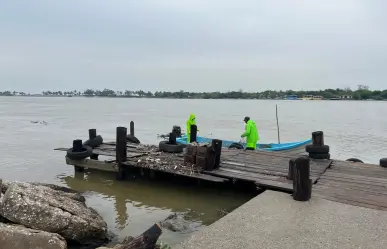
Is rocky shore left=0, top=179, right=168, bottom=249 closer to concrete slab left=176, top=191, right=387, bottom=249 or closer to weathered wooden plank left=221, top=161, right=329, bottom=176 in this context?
concrete slab left=176, top=191, right=387, bottom=249

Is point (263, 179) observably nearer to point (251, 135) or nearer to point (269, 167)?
point (269, 167)

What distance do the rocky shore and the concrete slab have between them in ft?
3.37

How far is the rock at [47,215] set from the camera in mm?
6340

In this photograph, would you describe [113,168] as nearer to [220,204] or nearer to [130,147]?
[130,147]

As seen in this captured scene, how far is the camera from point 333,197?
7.45 metres

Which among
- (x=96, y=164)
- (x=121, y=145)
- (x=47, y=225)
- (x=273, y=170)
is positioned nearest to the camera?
(x=47, y=225)

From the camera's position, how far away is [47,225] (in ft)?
20.9

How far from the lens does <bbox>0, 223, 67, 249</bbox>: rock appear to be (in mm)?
5395

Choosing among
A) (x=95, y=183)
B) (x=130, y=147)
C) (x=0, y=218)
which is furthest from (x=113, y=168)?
(x=0, y=218)

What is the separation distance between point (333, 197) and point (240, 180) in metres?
2.58

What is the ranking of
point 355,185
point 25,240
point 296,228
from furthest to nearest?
point 355,185, point 296,228, point 25,240

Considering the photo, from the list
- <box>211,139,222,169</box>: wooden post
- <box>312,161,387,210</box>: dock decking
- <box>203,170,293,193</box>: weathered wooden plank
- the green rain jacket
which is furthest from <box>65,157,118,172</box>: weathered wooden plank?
<box>312,161,387,210</box>: dock decking

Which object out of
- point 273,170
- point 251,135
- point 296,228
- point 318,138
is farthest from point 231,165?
point 296,228

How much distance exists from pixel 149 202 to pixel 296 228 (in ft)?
18.1
